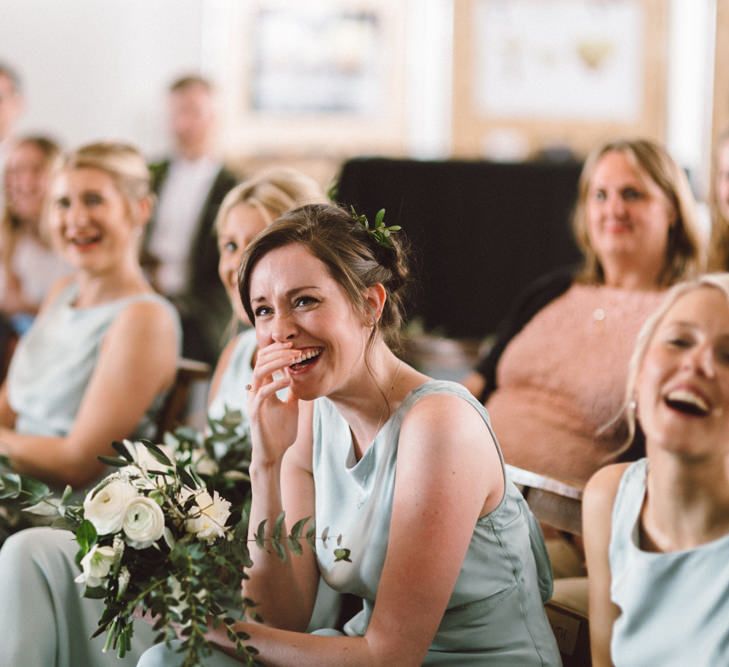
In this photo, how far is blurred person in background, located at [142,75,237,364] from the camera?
4699 mm

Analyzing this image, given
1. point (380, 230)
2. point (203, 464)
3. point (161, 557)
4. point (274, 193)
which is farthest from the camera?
point (274, 193)

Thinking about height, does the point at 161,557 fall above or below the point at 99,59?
below

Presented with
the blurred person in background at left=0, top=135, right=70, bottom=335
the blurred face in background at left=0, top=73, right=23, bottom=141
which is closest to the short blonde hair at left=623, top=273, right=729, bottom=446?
the blurred person in background at left=0, top=135, right=70, bottom=335

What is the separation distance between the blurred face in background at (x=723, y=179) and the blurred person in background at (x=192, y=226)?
8.06ft

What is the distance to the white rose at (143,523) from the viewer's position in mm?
1421

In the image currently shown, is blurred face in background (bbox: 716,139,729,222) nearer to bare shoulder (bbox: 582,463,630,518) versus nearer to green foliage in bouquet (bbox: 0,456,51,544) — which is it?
bare shoulder (bbox: 582,463,630,518)

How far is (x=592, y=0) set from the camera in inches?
292

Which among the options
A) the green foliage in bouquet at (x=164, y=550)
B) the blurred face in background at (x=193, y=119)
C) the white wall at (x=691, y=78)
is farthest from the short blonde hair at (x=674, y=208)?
the white wall at (x=691, y=78)

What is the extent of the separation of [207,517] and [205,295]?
3410 mm

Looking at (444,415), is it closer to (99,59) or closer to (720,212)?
(720,212)

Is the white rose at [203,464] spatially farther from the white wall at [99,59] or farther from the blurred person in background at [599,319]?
the white wall at [99,59]

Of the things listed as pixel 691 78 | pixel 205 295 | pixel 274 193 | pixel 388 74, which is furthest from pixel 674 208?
pixel 691 78

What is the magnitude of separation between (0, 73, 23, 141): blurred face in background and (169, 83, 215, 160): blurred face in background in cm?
82

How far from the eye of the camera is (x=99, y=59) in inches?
276
